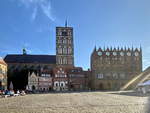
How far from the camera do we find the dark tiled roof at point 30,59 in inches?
3627

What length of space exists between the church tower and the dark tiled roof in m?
7.06

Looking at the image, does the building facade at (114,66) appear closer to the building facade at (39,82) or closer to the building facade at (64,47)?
the building facade at (64,47)

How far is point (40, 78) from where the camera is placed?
77.4 metres

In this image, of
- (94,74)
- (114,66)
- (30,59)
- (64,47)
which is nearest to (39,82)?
(64,47)

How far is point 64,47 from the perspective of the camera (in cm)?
8775

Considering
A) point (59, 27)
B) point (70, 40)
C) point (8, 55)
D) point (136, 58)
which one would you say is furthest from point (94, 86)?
point (8, 55)

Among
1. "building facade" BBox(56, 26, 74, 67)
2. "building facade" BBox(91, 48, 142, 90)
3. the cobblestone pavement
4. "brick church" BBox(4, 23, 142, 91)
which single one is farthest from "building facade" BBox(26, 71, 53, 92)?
the cobblestone pavement

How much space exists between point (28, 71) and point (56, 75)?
10681mm

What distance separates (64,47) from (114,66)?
22228 mm

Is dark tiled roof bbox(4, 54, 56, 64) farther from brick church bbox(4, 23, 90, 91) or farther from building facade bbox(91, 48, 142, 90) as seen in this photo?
building facade bbox(91, 48, 142, 90)

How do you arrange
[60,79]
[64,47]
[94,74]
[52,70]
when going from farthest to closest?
[64,47]
[52,70]
[60,79]
[94,74]

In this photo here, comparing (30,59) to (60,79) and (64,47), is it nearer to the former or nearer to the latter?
(64,47)

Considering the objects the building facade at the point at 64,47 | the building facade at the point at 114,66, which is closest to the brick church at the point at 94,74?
the building facade at the point at 114,66

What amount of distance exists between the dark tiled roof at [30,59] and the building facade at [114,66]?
23721 mm
